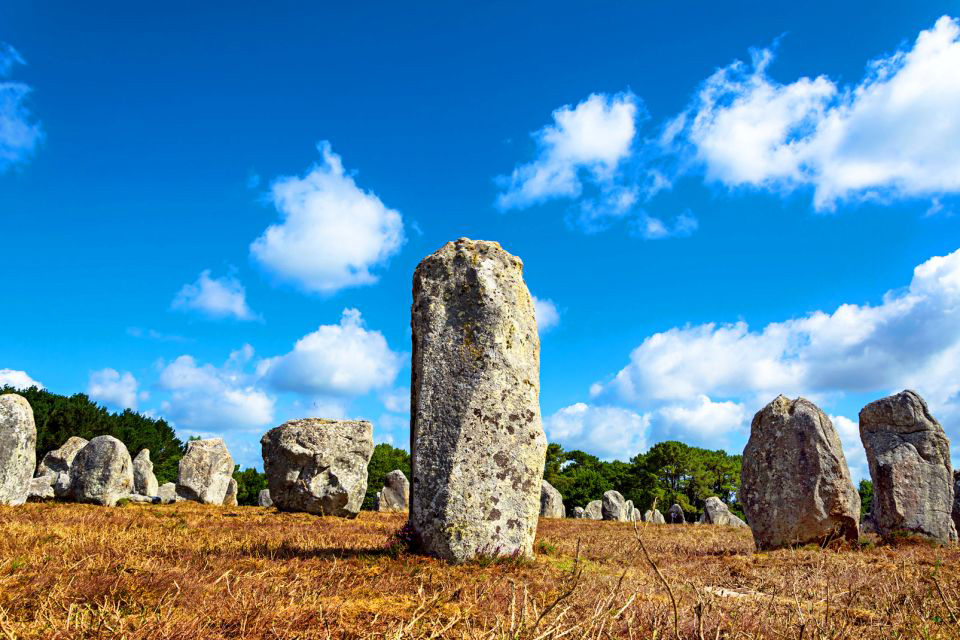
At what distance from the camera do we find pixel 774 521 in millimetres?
12086

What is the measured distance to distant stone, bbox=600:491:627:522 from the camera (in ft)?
104

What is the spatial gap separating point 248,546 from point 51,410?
4169cm

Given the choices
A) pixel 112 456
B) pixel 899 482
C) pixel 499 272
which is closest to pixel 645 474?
pixel 899 482

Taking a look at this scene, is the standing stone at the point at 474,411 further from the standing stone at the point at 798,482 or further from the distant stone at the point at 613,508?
the distant stone at the point at 613,508

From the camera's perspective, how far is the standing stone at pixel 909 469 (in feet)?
45.5

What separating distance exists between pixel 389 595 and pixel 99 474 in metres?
16.9

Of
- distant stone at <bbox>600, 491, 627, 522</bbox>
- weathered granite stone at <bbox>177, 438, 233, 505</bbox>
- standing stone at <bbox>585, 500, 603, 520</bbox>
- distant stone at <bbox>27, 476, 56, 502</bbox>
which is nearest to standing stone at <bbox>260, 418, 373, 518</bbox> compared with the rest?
distant stone at <bbox>27, 476, 56, 502</bbox>

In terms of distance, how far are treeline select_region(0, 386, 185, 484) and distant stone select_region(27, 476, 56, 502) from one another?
1977cm

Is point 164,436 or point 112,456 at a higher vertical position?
point 164,436

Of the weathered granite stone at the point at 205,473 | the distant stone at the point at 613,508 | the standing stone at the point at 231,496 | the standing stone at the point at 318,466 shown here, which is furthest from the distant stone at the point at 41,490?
the distant stone at the point at 613,508

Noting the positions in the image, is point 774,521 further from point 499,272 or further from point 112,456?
point 112,456

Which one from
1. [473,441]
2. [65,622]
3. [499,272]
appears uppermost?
[499,272]

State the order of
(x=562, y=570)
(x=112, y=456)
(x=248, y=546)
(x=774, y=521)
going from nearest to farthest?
1. (x=562, y=570)
2. (x=248, y=546)
3. (x=774, y=521)
4. (x=112, y=456)

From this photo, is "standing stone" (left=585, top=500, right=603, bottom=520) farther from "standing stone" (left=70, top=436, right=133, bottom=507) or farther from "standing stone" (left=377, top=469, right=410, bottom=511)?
"standing stone" (left=70, top=436, right=133, bottom=507)
